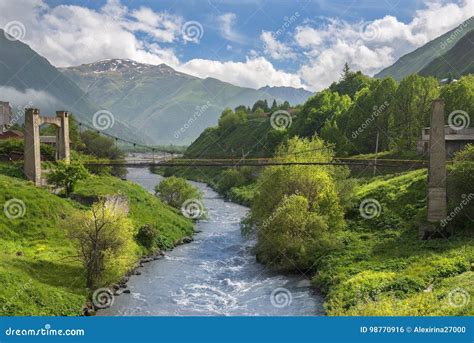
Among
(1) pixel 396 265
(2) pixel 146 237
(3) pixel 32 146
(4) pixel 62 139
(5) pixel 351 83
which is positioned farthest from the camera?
(5) pixel 351 83

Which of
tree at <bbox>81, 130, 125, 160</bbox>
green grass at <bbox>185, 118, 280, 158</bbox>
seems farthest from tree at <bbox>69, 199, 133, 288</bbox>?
green grass at <bbox>185, 118, 280, 158</bbox>

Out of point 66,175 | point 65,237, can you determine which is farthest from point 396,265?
point 66,175

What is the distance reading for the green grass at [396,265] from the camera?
23.4 m

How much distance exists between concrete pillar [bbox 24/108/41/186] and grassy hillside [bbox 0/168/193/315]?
173 centimetres

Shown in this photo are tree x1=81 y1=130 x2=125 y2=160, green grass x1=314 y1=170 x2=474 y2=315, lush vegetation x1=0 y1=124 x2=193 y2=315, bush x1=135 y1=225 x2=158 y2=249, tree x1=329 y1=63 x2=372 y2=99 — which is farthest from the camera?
tree x1=329 y1=63 x2=372 y2=99

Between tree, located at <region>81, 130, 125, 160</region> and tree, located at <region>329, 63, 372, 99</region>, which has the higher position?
tree, located at <region>329, 63, 372, 99</region>

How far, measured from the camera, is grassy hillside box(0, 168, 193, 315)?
25.4 metres

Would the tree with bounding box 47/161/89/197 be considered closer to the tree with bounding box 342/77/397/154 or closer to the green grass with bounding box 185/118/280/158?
the tree with bounding box 342/77/397/154

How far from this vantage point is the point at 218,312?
27.9 meters

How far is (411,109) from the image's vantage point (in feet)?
218

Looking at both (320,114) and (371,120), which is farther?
(320,114)

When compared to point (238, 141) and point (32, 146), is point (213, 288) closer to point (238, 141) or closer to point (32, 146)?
point (32, 146)

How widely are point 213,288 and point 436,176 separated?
17710 mm

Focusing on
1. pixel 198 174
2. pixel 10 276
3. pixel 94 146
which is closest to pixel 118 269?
pixel 10 276
